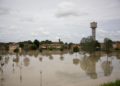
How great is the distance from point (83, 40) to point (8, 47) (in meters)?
29.0

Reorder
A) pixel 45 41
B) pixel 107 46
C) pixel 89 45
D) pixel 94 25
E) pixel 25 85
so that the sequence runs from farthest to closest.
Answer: pixel 45 41, pixel 94 25, pixel 107 46, pixel 89 45, pixel 25 85

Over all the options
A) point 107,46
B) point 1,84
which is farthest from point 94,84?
point 107,46

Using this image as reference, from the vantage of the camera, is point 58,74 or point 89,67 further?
point 89,67

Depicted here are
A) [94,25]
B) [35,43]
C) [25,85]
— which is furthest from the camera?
[94,25]

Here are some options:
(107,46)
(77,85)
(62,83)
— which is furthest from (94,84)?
(107,46)

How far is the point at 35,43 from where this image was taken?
67312 millimetres

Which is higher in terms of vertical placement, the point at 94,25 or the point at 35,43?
the point at 94,25

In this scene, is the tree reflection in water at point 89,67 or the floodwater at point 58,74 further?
the tree reflection in water at point 89,67

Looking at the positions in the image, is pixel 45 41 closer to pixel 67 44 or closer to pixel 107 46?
pixel 67 44

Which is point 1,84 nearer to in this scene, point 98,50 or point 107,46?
point 107,46

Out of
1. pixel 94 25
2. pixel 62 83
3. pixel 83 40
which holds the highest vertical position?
pixel 94 25

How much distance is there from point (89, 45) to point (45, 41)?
3832 centimetres

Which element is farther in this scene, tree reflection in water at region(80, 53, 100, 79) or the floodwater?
tree reflection in water at region(80, 53, 100, 79)

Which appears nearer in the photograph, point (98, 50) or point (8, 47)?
point (98, 50)
